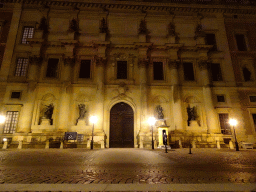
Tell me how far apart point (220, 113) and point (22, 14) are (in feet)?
96.6

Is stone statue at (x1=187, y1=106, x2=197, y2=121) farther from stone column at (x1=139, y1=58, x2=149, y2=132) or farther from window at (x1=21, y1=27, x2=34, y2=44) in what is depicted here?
window at (x1=21, y1=27, x2=34, y2=44)

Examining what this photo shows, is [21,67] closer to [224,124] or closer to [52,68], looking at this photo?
[52,68]

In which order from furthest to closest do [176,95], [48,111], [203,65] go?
[203,65] < [176,95] < [48,111]

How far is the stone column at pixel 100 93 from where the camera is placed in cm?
1784

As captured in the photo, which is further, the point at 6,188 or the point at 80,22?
the point at 80,22

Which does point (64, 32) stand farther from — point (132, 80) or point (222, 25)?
point (222, 25)

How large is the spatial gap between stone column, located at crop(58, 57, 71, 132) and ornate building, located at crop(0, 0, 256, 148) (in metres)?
0.11

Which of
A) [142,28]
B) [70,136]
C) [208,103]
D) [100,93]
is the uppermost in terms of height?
[142,28]

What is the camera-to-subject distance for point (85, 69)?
2048cm

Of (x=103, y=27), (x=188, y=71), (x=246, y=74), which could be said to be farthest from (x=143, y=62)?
(x=246, y=74)

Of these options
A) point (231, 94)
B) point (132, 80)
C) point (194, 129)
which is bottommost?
point (194, 129)

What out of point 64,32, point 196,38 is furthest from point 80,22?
point 196,38

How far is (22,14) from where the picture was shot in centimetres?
2188

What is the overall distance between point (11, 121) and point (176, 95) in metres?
19.5
